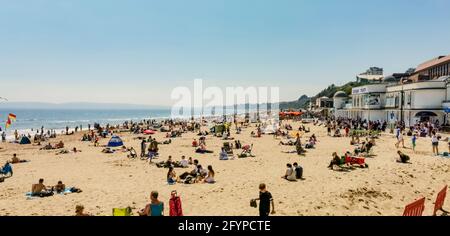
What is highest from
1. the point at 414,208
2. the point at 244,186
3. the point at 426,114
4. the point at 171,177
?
the point at 426,114

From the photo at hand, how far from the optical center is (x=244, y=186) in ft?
46.4

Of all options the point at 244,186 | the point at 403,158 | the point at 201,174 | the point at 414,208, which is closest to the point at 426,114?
the point at 403,158

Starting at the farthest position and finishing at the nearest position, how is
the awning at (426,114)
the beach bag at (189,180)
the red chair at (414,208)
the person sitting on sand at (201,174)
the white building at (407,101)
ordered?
the awning at (426,114)
the white building at (407,101)
the person sitting on sand at (201,174)
the beach bag at (189,180)
the red chair at (414,208)

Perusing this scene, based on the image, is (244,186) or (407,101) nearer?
(244,186)

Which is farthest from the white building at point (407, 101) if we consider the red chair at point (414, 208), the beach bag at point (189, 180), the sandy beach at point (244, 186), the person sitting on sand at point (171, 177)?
the red chair at point (414, 208)

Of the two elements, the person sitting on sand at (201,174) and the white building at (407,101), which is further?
the white building at (407,101)

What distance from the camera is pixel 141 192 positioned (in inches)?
534

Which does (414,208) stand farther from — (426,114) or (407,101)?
(407,101)

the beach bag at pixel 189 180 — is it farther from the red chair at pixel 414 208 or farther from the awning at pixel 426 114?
the awning at pixel 426 114

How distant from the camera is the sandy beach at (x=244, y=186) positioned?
37.1 feet

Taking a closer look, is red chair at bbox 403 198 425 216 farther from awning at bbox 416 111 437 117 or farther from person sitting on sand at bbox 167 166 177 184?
awning at bbox 416 111 437 117

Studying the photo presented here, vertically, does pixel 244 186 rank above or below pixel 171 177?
below
